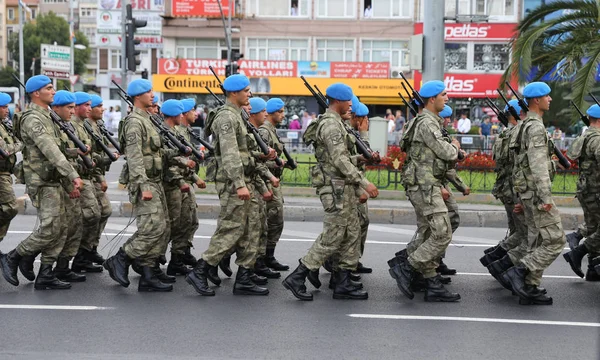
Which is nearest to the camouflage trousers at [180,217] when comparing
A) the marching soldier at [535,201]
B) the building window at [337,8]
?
the marching soldier at [535,201]

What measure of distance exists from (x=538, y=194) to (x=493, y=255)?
1.85 meters

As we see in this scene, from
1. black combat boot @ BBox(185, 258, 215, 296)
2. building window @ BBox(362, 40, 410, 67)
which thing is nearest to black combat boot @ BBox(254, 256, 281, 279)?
black combat boot @ BBox(185, 258, 215, 296)

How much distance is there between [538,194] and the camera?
8.25 meters

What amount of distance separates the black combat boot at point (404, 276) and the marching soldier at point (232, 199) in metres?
1.18

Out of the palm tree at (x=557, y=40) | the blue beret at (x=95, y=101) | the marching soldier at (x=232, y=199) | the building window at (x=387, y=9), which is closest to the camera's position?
the marching soldier at (x=232, y=199)

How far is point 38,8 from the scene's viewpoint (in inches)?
4242

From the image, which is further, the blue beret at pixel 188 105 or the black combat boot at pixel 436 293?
the blue beret at pixel 188 105

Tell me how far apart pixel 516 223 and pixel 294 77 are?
37.4 metres

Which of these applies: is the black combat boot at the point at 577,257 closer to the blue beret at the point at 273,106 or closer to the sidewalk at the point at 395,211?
the blue beret at the point at 273,106

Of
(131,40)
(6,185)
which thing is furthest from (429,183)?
(131,40)

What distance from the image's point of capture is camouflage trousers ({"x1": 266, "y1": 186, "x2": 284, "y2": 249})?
10.0 m

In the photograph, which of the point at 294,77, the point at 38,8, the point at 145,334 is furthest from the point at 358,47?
the point at 38,8

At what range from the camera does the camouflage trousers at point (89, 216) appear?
961cm

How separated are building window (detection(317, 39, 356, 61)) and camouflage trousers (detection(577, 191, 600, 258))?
137ft
